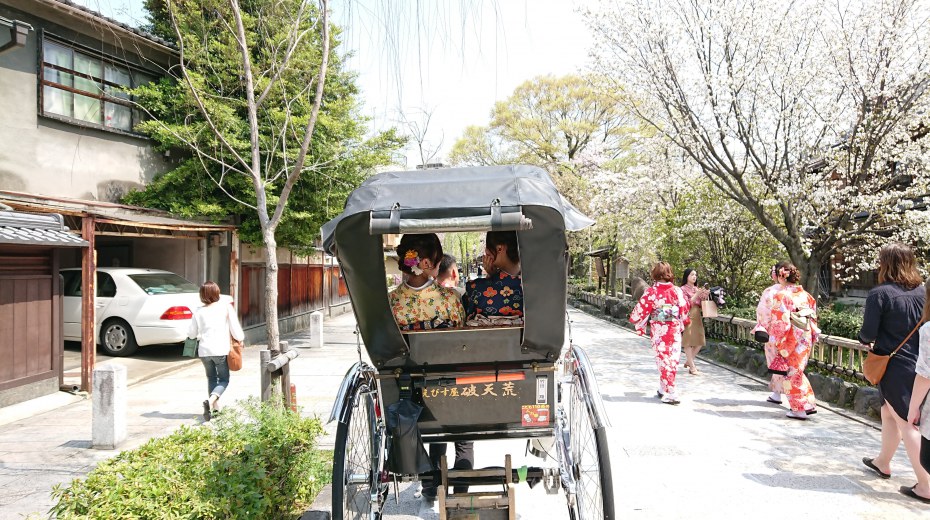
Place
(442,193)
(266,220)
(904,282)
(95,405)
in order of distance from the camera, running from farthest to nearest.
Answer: (266,220), (95,405), (904,282), (442,193)

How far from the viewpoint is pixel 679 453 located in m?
5.43

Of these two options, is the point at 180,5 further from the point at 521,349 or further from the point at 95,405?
the point at 521,349

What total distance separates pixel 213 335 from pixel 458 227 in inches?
199

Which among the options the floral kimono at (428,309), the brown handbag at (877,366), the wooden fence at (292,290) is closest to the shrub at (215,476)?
the floral kimono at (428,309)

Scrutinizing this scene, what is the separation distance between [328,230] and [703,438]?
4.81 meters

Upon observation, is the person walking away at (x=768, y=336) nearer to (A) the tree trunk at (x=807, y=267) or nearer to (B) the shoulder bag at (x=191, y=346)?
(A) the tree trunk at (x=807, y=267)

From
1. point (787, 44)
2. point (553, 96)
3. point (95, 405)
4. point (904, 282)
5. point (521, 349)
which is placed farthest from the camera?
point (553, 96)

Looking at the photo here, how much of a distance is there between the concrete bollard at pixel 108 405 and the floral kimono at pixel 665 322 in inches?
238

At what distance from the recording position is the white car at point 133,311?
34.6 feet

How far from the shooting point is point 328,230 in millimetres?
3057

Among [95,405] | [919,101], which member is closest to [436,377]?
[95,405]

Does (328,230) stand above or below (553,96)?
below

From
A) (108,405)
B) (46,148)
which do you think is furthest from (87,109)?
(108,405)

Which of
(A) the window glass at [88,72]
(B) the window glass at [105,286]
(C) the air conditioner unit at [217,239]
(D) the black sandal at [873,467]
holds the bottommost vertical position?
(D) the black sandal at [873,467]
